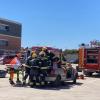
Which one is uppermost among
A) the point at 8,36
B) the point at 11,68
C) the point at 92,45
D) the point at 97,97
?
the point at 8,36

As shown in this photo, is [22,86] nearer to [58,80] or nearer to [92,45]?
[58,80]

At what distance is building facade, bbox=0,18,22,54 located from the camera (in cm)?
8319

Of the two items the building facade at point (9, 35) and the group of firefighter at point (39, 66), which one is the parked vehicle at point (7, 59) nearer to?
the building facade at point (9, 35)

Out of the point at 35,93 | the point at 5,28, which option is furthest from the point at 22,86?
the point at 5,28

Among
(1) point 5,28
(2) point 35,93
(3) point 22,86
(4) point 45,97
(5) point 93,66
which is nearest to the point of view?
(4) point 45,97

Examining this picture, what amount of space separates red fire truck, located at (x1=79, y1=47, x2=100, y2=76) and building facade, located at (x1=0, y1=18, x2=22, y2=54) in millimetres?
51616

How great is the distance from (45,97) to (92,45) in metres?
16.8

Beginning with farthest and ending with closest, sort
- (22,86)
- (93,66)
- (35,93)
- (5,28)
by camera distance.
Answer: (5,28)
(93,66)
(22,86)
(35,93)

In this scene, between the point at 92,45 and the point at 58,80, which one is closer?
the point at 58,80

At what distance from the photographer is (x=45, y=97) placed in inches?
615

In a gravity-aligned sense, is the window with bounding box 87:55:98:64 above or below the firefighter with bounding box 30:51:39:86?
above

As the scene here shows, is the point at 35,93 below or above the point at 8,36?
below

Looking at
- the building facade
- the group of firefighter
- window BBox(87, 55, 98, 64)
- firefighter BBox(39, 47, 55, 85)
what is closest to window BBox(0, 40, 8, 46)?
the building facade

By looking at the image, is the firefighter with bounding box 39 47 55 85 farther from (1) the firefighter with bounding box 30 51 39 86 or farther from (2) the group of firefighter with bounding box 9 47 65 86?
(1) the firefighter with bounding box 30 51 39 86
